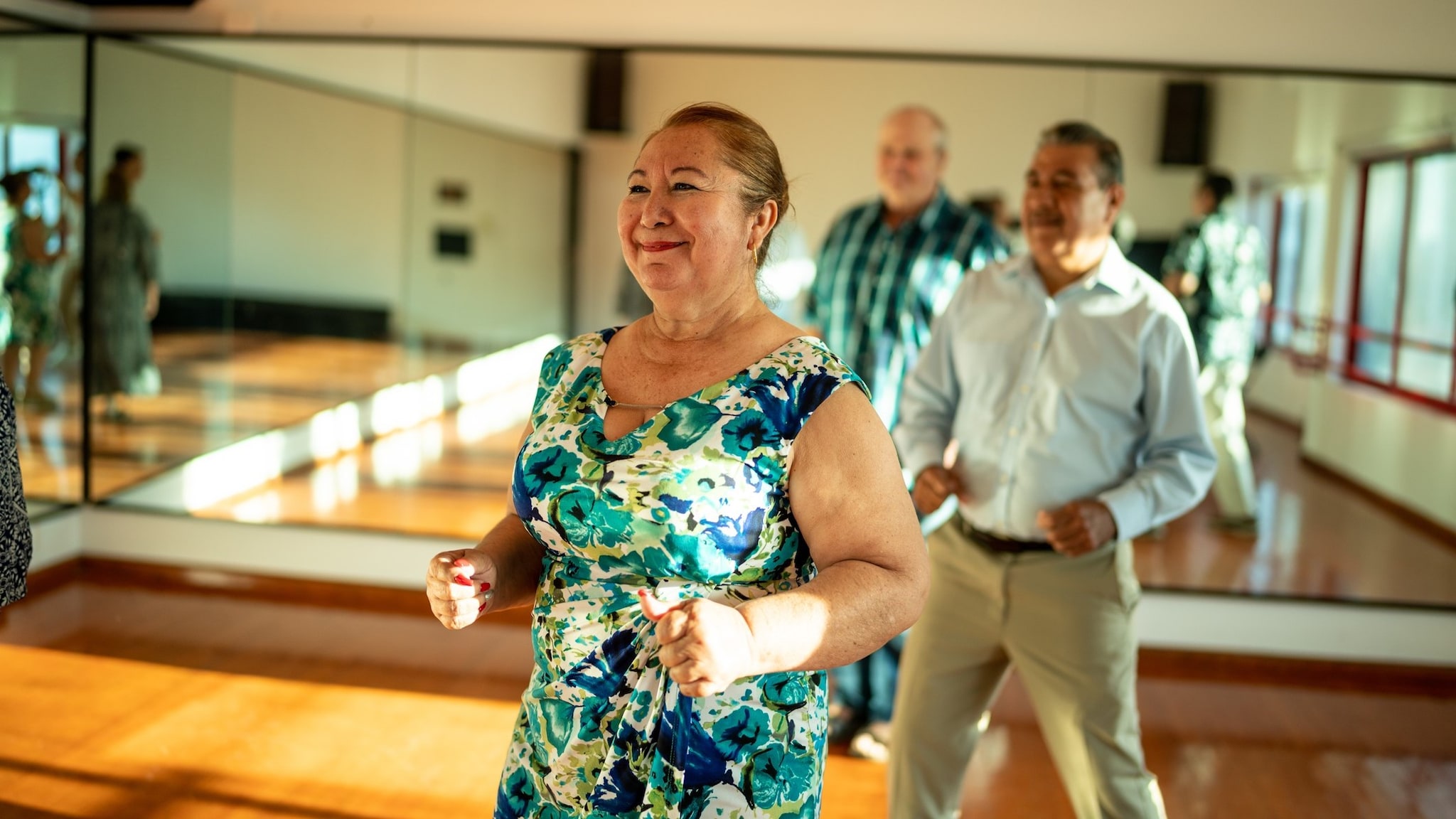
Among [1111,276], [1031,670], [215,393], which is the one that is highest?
[1111,276]

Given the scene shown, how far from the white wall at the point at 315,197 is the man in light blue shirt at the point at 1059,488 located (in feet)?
10.1

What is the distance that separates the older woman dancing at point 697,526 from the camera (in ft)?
4.89

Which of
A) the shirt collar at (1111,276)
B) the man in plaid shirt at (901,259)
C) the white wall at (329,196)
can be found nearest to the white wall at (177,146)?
the white wall at (329,196)

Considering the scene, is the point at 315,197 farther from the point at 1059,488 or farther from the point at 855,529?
the point at 855,529

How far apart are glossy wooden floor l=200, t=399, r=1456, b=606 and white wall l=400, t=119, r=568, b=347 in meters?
0.43

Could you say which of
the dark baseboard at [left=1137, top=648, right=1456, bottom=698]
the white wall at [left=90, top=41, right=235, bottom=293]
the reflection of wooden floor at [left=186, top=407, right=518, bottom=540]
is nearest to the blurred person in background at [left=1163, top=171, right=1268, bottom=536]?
the dark baseboard at [left=1137, top=648, right=1456, bottom=698]

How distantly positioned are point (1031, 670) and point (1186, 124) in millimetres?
2653

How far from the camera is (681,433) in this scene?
59.5 inches

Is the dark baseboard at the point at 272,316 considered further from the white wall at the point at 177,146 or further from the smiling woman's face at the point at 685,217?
the smiling woman's face at the point at 685,217

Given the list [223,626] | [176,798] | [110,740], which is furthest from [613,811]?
[223,626]

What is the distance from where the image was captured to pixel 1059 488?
255 cm

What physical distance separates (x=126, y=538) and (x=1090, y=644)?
4.28m

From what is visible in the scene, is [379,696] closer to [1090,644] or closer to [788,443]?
[1090,644]

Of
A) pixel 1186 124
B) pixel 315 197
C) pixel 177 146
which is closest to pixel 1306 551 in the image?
pixel 1186 124
